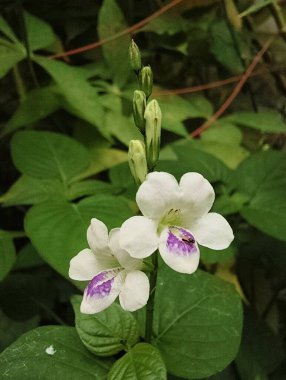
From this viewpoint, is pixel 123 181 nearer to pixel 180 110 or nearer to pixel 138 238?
pixel 180 110

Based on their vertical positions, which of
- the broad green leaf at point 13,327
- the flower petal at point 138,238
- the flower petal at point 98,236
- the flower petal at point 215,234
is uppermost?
the flower petal at point 138,238

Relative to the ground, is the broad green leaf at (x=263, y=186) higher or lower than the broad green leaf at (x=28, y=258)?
higher

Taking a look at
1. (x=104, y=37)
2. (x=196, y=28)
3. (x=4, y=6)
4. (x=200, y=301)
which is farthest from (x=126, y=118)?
(x=200, y=301)

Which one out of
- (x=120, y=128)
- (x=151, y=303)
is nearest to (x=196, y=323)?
(x=151, y=303)

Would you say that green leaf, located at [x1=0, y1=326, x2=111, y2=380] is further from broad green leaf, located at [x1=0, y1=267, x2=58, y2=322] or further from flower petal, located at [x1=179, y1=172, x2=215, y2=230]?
broad green leaf, located at [x1=0, y1=267, x2=58, y2=322]

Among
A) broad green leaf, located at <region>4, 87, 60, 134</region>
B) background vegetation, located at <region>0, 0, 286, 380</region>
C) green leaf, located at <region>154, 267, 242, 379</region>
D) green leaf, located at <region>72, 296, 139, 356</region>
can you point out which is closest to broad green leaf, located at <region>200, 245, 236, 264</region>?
background vegetation, located at <region>0, 0, 286, 380</region>

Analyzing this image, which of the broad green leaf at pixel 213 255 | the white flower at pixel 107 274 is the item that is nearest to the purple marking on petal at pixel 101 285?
the white flower at pixel 107 274

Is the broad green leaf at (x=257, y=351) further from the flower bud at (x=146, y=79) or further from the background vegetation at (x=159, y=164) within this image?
the flower bud at (x=146, y=79)
